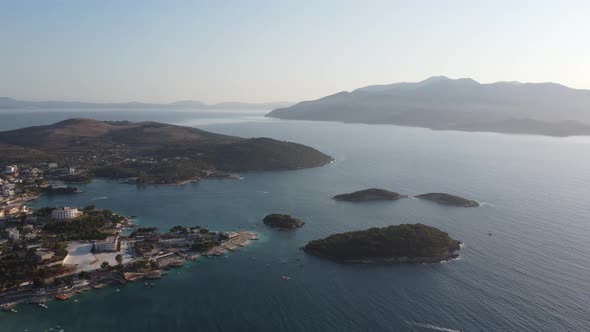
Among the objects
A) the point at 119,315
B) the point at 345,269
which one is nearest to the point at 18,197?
the point at 119,315

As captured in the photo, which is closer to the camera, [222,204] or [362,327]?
[362,327]

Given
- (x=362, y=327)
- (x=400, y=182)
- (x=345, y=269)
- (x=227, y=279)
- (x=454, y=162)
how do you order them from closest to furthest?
(x=362, y=327), (x=227, y=279), (x=345, y=269), (x=400, y=182), (x=454, y=162)

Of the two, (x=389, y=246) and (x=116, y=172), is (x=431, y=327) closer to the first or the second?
(x=389, y=246)

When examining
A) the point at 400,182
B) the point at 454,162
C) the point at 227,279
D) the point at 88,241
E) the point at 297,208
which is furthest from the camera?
the point at 454,162

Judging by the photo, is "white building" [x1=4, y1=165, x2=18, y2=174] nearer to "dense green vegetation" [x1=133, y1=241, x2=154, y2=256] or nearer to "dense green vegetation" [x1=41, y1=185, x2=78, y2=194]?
"dense green vegetation" [x1=41, y1=185, x2=78, y2=194]

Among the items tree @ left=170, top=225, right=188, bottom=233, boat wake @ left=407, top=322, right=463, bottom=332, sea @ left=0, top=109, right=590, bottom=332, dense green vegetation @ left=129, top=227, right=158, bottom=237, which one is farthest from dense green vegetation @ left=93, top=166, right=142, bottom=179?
boat wake @ left=407, top=322, right=463, bottom=332

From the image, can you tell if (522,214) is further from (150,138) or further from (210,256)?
(150,138)

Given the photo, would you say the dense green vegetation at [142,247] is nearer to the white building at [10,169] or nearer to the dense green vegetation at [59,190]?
the dense green vegetation at [59,190]
